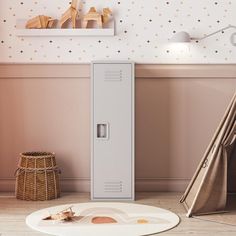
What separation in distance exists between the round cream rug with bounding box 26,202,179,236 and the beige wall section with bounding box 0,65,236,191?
0.53 meters

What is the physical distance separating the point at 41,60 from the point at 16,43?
0.69ft

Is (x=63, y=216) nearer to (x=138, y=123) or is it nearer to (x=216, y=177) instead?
(x=216, y=177)

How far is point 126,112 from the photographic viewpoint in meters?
3.36

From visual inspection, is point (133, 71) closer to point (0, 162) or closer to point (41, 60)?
point (41, 60)

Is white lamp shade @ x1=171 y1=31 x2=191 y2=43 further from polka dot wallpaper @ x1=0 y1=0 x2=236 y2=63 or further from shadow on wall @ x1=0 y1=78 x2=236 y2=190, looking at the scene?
shadow on wall @ x1=0 y1=78 x2=236 y2=190

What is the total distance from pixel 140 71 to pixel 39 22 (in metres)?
0.77

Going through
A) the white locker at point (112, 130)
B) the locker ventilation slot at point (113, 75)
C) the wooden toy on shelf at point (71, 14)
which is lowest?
the white locker at point (112, 130)

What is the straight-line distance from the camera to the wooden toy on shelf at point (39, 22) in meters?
3.53

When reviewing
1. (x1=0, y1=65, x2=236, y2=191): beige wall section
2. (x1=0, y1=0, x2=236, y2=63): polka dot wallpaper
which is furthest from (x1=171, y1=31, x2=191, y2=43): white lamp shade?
(x1=0, y1=65, x2=236, y2=191): beige wall section

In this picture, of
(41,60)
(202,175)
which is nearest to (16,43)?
(41,60)

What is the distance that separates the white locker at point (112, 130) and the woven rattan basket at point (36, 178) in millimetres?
282

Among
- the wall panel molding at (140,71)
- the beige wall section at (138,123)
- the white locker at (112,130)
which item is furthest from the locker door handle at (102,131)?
the wall panel molding at (140,71)

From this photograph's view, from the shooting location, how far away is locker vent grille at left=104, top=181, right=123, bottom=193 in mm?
3387

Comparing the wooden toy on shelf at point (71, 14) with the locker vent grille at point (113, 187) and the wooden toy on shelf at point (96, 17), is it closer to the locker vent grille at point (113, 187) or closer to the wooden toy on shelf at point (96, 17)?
the wooden toy on shelf at point (96, 17)
